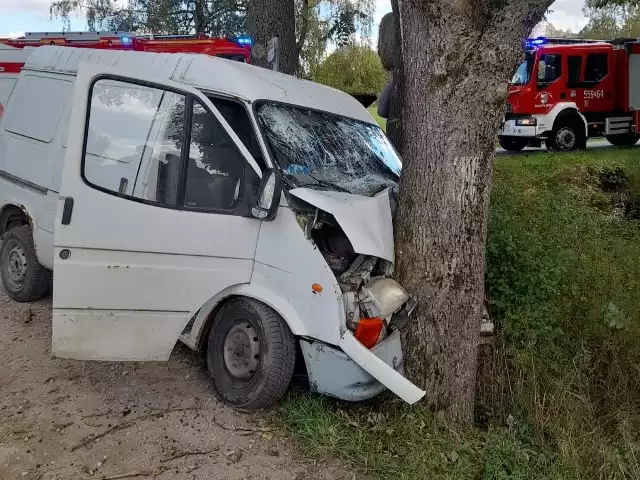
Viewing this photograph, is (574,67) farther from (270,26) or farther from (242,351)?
(242,351)

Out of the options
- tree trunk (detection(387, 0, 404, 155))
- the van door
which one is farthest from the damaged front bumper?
tree trunk (detection(387, 0, 404, 155))

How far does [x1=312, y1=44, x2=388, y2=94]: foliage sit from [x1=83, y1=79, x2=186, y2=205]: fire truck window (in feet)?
68.5

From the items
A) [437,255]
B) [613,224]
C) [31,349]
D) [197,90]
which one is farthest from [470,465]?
[613,224]

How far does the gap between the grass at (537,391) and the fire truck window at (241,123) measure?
1.61 m

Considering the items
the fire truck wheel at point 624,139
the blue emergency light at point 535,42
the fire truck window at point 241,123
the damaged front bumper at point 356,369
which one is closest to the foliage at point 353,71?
the blue emergency light at point 535,42

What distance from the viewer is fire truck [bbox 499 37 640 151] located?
15195 mm

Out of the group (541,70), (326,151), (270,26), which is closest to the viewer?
(326,151)

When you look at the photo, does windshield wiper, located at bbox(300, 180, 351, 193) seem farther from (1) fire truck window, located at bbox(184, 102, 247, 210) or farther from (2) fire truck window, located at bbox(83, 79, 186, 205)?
(2) fire truck window, located at bbox(83, 79, 186, 205)

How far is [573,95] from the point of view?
15750 mm

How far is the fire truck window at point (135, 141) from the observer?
162 inches

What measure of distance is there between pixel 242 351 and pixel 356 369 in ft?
2.57

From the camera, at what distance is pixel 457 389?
13.2 feet

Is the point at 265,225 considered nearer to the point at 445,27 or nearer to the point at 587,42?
the point at 445,27

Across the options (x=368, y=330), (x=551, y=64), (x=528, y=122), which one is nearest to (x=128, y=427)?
(x=368, y=330)
